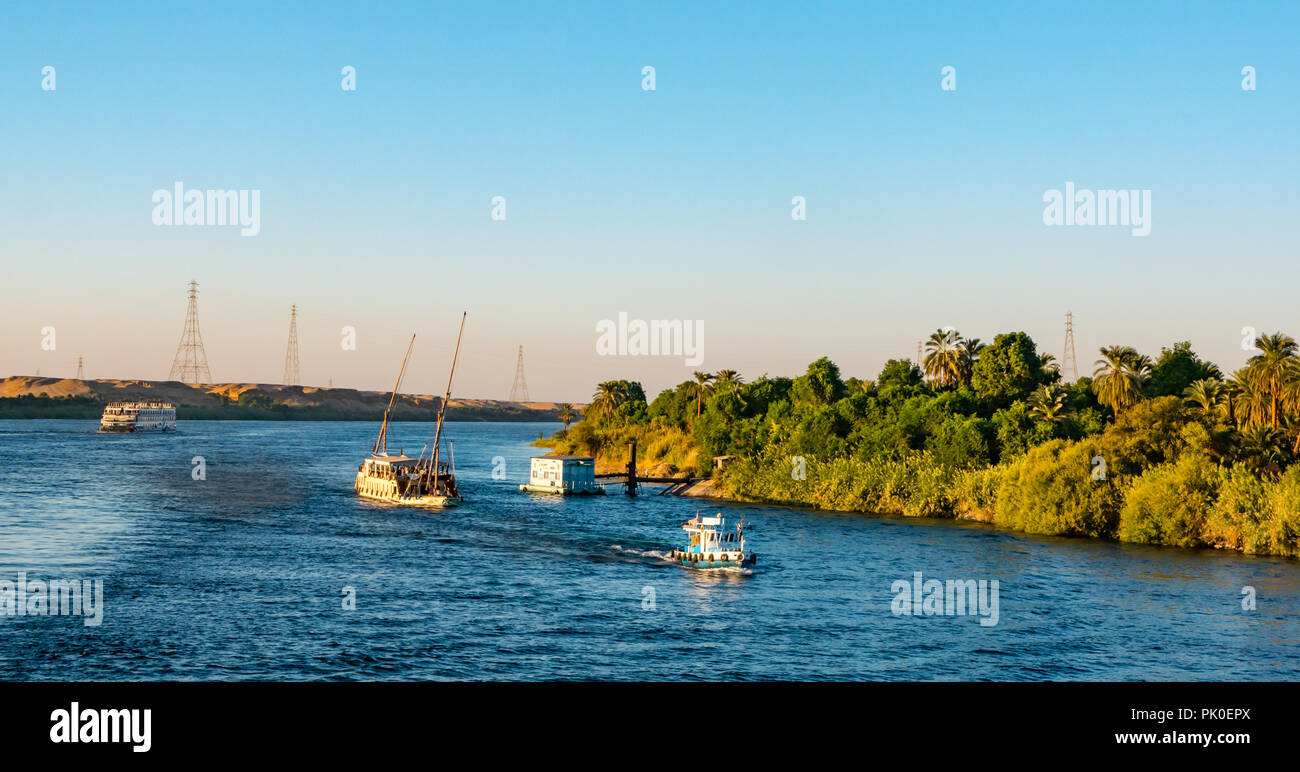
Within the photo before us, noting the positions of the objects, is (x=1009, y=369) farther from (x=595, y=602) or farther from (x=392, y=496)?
(x=595, y=602)

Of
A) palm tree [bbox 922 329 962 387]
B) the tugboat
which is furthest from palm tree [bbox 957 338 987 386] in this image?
the tugboat

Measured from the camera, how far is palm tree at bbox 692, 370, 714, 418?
171m

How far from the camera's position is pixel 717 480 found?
5113 inches

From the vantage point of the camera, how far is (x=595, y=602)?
57938 millimetres

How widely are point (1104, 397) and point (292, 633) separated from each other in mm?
93861

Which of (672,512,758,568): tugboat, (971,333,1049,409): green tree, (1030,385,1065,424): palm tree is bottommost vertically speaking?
(672,512,758,568): tugboat

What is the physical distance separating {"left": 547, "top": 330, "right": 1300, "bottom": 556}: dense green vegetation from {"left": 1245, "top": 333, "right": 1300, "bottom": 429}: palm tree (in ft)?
0.40

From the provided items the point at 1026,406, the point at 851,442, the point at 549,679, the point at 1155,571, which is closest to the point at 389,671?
the point at 549,679

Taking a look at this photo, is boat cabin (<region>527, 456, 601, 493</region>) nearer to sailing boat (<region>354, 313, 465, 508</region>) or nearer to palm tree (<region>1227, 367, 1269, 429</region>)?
sailing boat (<region>354, 313, 465, 508</region>)

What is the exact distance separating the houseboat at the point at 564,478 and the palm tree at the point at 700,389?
132 ft

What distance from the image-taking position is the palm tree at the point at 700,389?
17100cm

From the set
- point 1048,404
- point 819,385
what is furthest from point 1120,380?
point 819,385

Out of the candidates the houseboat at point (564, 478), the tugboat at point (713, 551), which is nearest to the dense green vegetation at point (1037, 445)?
the houseboat at point (564, 478)
